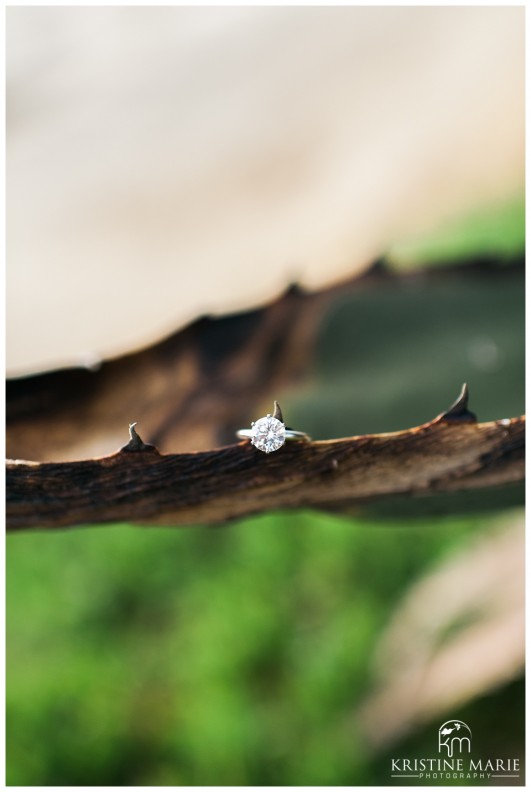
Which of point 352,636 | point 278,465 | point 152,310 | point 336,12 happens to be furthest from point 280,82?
point 352,636

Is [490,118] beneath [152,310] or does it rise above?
above

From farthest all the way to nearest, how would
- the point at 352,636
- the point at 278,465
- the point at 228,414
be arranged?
the point at 352,636 → the point at 228,414 → the point at 278,465

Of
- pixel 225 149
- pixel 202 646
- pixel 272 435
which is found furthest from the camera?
pixel 202 646

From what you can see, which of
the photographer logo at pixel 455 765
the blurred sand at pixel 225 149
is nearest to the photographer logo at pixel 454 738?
the photographer logo at pixel 455 765

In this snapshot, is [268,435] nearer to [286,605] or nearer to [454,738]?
[454,738]

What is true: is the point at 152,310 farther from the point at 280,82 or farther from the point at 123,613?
the point at 123,613

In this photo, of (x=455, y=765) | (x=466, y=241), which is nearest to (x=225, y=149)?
(x=466, y=241)
